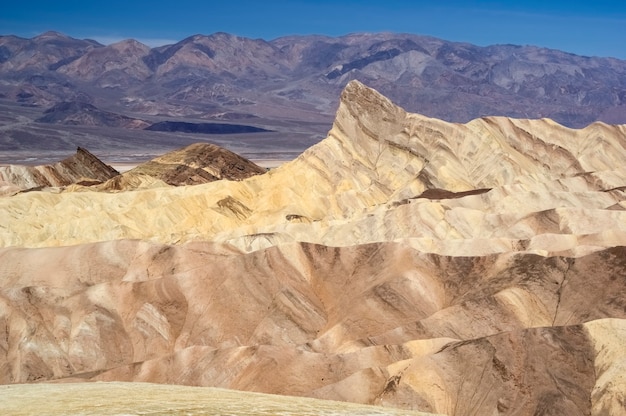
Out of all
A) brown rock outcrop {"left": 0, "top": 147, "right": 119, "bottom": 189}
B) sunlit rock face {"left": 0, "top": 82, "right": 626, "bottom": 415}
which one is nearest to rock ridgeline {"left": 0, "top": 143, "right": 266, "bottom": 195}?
brown rock outcrop {"left": 0, "top": 147, "right": 119, "bottom": 189}

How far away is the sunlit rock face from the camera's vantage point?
40719mm

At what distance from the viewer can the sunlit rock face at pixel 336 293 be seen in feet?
134

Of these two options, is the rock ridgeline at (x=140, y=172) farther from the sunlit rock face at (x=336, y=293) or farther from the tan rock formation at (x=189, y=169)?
the sunlit rock face at (x=336, y=293)

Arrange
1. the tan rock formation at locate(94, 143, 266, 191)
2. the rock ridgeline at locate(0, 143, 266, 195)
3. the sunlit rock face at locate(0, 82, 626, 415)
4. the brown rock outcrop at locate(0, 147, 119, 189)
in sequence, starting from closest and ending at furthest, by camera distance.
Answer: the sunlit rock face at locate(0, 82, 626, 415)
the rock ridgeline at locate(0, 143, 266, 195)
the tan rock formation at locate(94, 143, 266, 191)
the brown rock outcrop at locate(0, 147, 119, 189)

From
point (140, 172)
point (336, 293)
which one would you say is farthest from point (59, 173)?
point (336, 293)

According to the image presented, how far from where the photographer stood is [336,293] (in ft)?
183

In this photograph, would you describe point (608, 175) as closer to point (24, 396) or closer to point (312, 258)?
point (312, 258)

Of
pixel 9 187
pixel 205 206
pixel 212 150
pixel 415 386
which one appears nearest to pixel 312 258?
pixel 415 386

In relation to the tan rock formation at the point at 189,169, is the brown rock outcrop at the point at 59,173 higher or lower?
lower

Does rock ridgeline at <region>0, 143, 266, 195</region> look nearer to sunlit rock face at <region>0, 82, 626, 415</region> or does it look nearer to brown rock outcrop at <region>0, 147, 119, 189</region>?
brown rock outcrop at <region>0, 147, 119, 189</region>

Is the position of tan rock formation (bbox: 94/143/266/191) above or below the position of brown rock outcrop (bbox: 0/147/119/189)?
above

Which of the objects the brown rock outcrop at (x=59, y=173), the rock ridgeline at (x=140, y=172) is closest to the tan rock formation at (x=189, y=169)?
the rock ridgeline at (x=140, y=172)

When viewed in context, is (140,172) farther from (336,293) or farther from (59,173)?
(336,293)

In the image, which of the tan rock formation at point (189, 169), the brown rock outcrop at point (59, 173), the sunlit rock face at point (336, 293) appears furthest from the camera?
the brown rock outcrop at point (59, 173)
